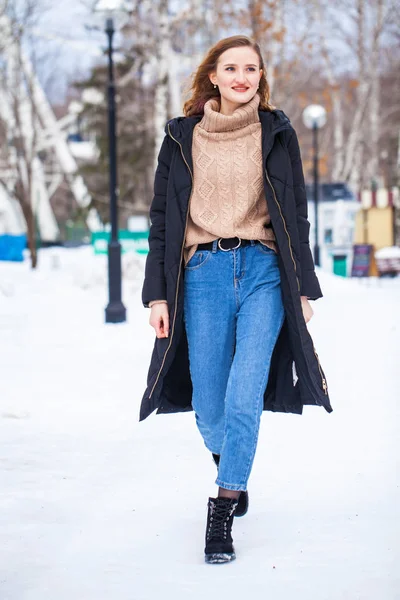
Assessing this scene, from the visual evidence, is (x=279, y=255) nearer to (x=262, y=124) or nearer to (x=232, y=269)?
(x=232, y=269)

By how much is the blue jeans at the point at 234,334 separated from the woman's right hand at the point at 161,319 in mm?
74

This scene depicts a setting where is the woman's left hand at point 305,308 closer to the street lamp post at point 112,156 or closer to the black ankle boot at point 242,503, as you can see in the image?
the black ankle boot at point 242,503

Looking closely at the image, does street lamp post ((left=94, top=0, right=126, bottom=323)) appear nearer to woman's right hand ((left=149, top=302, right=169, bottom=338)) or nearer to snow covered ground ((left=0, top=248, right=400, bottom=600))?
snow covered ground ((left=0, top=248, right=400, bottom=600))

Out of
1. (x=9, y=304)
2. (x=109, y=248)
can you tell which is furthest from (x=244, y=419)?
(x=9, y=304)

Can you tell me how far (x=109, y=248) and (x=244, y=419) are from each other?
9.17 m

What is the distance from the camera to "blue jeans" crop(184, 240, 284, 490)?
3.47 metres

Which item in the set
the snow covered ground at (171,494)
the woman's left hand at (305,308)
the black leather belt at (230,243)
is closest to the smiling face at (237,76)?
the black leather belt at (230,243)

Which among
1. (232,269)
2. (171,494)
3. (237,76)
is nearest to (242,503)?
(171,494)

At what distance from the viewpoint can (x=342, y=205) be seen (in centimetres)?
2772

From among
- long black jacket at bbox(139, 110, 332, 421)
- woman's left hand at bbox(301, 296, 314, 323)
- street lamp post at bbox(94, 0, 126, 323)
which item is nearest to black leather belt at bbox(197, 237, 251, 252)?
long black jacket at bbox(139, 110, 332, 421)

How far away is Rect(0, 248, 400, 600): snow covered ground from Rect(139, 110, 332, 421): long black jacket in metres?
0.52

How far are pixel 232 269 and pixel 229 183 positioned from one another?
0.31m

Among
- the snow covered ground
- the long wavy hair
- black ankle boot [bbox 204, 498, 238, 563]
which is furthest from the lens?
the long wavy hair

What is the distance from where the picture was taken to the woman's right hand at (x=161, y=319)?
365 centimetres
